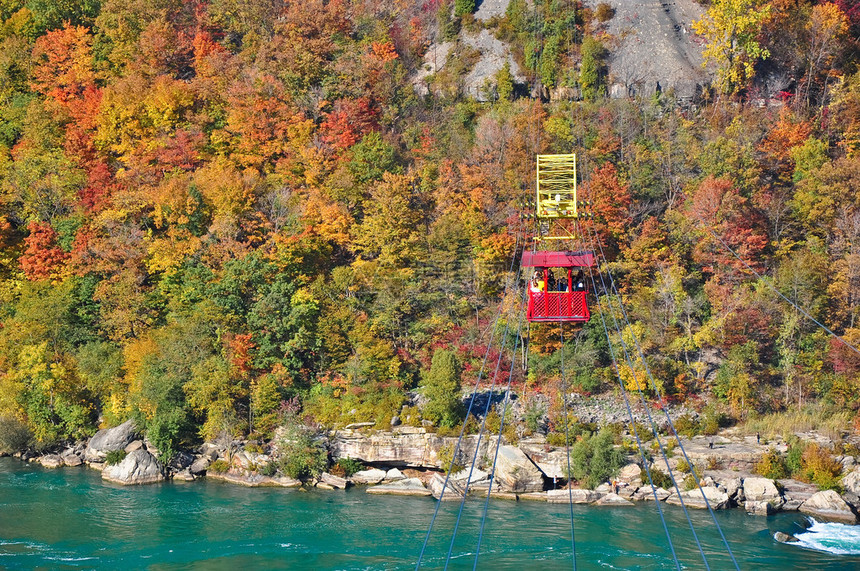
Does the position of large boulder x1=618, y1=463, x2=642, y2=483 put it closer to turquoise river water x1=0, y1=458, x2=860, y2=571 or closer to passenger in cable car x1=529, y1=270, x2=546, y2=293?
turquoise river water x1=0, y1=458, x2=860, y2=571

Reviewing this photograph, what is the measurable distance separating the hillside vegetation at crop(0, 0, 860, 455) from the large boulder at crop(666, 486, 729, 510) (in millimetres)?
6577

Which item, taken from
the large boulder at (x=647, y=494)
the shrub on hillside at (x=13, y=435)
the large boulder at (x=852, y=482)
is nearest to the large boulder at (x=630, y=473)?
the large boulder at (x=647, y=494)

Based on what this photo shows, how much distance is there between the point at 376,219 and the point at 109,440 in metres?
18.8

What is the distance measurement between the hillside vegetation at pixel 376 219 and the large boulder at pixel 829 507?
6950mm

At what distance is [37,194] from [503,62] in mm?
32903

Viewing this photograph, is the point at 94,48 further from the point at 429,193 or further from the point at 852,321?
the point at 852,321

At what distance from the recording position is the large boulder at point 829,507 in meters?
42.2

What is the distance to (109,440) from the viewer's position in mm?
50062

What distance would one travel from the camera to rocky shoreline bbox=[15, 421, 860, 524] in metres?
43.8

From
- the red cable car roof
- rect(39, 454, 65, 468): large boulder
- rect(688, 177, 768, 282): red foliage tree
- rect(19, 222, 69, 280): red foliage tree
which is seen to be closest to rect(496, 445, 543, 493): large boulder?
the red cable car roof

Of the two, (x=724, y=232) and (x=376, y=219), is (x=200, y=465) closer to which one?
(x=376, y=219)

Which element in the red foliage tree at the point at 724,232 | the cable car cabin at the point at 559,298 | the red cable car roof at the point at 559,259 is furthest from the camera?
the red foliage tree at the point at 724,232

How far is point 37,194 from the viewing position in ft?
195

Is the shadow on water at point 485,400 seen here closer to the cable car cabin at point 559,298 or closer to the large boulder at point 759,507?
the large boulder at point 759,507
